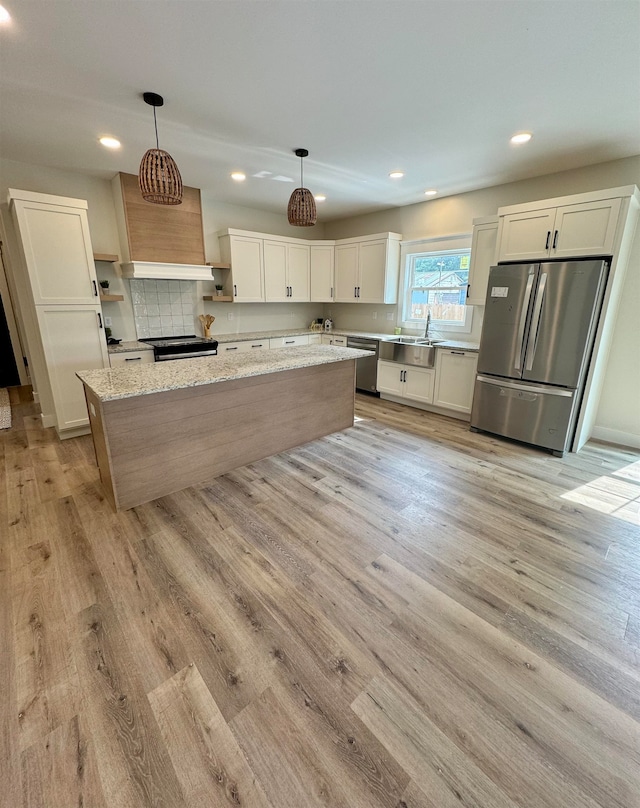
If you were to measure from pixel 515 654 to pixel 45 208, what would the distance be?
471 cm

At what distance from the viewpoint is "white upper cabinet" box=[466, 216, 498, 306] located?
3785 mm

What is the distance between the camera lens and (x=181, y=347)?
13.3 feet

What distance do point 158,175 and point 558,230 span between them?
329 cm

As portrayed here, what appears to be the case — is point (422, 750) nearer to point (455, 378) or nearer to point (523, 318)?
point (523, 318)

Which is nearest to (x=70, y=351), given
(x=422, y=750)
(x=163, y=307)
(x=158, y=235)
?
(x=163, y=307)

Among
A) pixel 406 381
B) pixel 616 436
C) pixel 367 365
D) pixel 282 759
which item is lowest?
pixel 282 759

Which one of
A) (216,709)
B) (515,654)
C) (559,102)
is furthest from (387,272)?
(216,709)

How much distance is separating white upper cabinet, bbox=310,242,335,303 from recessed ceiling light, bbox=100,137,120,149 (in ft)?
10.0

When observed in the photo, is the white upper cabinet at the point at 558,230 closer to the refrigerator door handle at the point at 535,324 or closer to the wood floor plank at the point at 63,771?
the refrigerator door handle at the point at 535,324

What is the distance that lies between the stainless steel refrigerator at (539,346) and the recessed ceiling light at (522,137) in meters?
0.98

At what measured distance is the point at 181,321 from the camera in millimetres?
4742

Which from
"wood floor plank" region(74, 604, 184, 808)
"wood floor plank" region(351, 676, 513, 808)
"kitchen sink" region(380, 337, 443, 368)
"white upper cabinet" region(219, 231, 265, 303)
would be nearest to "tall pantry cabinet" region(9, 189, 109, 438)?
"white upper cabinet" region(219, 231, 265, 303)

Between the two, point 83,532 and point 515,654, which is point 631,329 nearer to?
point 515,654

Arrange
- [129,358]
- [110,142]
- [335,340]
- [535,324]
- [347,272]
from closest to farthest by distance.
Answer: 1. [110,142]
2. [535,324]
3. [129,358]
4. [347,272]
5. [335,340]
